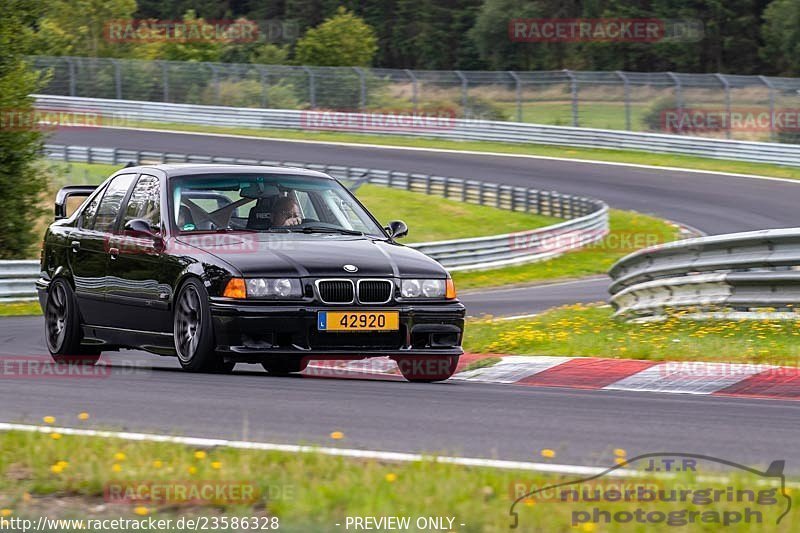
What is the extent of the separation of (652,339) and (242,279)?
13.3ft

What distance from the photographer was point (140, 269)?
9547 millimetres

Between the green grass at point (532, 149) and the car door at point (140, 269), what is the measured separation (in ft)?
103

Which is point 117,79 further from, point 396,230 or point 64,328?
point 396,230

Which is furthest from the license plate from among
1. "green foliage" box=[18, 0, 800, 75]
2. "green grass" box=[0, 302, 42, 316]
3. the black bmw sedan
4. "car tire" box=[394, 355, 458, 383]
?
"green foliage" box=[18, 0, 800, 75]

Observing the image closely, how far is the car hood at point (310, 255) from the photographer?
8.69 m

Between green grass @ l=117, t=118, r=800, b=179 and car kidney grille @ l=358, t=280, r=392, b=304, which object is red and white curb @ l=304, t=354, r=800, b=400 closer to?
car kidney grille @ l=358, t=280, r=392, b=304

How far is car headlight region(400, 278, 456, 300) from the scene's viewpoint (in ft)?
29.3

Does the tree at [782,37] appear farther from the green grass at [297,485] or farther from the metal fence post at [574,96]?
the green grass at [297,485]

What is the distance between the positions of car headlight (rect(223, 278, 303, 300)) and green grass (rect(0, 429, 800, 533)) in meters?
2.79

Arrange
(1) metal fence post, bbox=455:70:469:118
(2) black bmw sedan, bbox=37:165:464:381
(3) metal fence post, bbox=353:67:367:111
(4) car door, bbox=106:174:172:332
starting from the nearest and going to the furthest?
(2) black bmw sedan, bbox=37:165:464:381 → (4) car door, bbox=106:174:172:332 → (1) metal fence post, bbox=455:70:469:118 → (3) metal fence post, bbox=353:67:367:111

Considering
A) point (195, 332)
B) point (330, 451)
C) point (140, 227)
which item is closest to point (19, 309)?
point (140, 227)

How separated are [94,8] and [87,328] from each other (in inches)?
2457

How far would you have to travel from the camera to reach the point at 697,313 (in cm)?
1216

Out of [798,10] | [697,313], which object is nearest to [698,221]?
[697,313]
